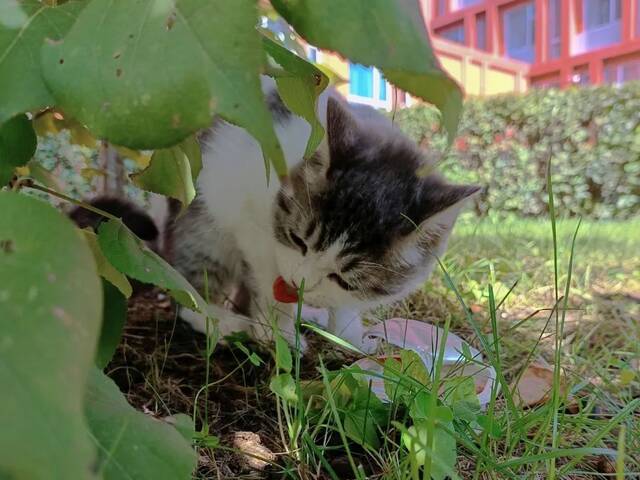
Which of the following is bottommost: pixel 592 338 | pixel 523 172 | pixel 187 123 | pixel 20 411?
pixel 592 338

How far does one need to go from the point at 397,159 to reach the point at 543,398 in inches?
29.0

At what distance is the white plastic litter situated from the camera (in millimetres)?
990

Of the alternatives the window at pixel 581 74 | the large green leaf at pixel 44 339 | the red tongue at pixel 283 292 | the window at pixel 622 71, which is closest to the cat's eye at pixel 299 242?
the red tongue at pixel 283 292

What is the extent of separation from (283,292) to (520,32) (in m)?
10.4

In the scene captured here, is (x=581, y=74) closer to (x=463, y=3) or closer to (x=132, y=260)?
(x=463, y=3)

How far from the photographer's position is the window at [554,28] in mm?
9680

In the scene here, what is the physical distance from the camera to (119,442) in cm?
44

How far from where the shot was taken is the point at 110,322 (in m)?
0.63

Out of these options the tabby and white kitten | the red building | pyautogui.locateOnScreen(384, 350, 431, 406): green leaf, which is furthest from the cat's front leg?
the red building

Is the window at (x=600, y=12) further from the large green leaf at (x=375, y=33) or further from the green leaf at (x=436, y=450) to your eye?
the large green leaf at (x=375, y=33)

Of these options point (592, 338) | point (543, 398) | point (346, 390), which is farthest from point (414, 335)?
point (592, 338)

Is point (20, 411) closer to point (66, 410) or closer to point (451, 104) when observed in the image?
point (66, 410)

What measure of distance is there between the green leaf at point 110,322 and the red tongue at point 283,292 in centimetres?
85

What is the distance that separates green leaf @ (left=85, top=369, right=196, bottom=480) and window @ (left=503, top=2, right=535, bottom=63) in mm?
10792
